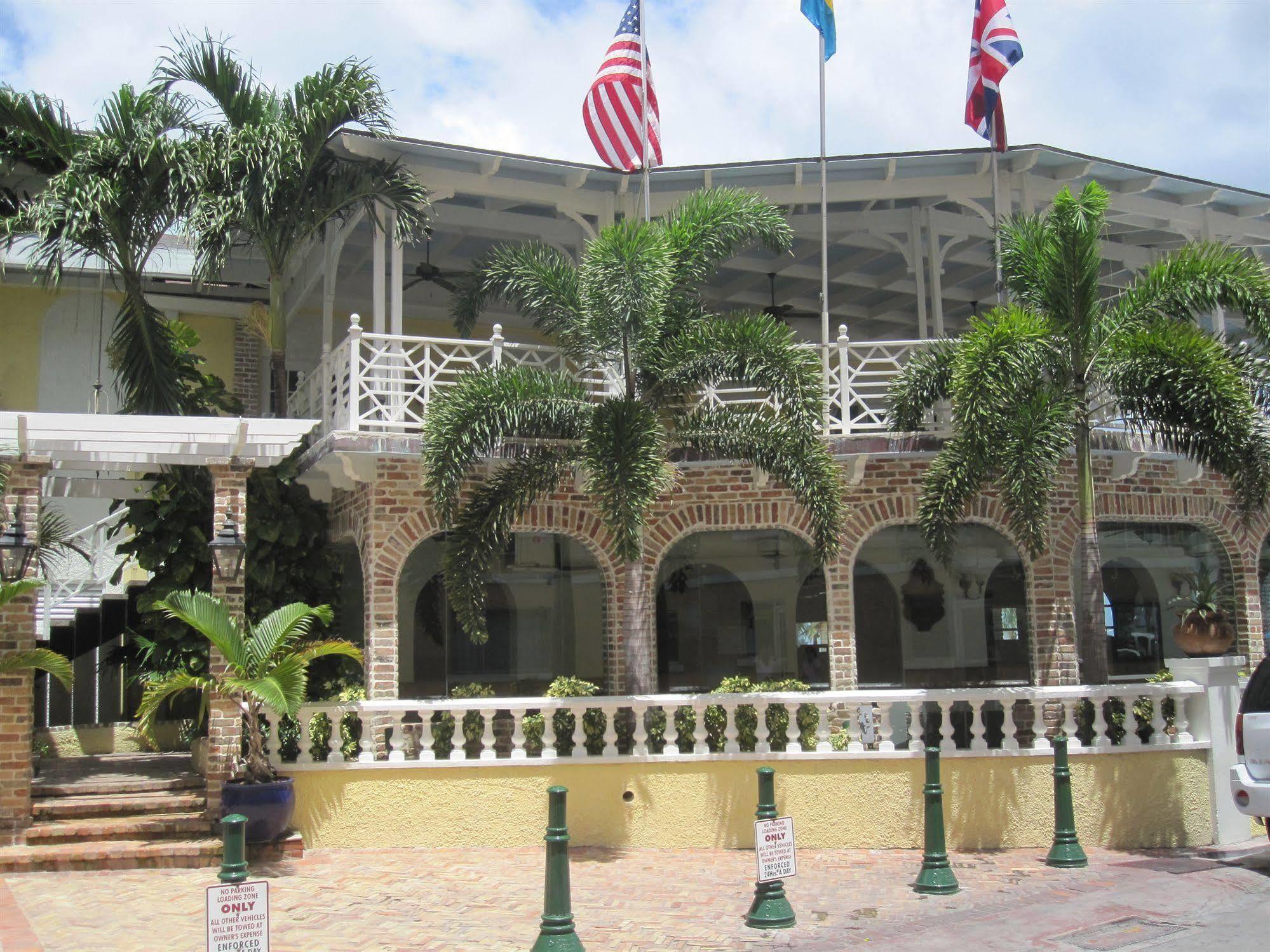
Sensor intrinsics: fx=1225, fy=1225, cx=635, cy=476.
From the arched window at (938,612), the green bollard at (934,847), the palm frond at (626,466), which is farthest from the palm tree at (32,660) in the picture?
the arched window at (938,612)

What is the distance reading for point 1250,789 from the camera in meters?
9.79

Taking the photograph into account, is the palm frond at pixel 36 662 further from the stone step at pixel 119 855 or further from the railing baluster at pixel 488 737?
A: the railing baluster at pixel 488 737

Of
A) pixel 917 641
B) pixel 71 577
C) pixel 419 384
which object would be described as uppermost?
pixel 419 384

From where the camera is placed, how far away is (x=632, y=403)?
11.1m

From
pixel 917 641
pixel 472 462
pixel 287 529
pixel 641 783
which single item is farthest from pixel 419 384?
pixel 917 641

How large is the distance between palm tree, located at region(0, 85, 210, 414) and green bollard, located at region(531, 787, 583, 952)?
7.95m

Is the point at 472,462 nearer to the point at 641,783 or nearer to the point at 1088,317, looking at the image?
the point at 641,783

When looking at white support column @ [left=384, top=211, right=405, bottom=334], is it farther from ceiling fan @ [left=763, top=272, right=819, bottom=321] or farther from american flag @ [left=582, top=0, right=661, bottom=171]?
ceiling fan @ [left=763, top=272, right=819, bottom=321]

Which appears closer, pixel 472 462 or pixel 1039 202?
pixel 472 462

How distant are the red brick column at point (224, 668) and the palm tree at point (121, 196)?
8.66 ft

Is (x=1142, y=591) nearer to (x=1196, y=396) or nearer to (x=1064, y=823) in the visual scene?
(x=1196, y=396)

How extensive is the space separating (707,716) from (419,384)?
4.36m

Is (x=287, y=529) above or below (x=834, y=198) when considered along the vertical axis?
below

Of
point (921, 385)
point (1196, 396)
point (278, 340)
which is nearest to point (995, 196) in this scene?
point (921, 385)
